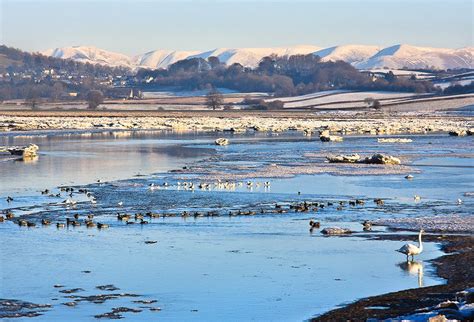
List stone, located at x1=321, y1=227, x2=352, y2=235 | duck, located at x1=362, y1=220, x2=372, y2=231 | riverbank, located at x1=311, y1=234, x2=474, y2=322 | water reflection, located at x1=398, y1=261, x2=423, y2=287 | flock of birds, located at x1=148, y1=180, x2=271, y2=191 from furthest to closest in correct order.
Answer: flock of birds, located at x1=148, y1=180, x2=271, y2=191
duck, located at x1=362, y1=220, x2=372, y2=231
stone, located at x1=321, y1=227, x2=352, y2=235
water reflection, located at x1=398, y1=261, x2=423, y2=287
riverbank, located at x1=311, y1=234, x2=474, y2=322

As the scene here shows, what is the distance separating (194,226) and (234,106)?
439 feet

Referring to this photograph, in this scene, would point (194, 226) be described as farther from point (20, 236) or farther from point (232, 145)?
point (232, 145)

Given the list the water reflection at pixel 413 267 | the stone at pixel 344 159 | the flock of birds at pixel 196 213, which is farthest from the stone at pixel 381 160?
the water reflection at pixel 413 267

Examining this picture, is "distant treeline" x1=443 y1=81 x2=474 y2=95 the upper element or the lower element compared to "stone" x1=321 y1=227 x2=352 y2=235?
upper

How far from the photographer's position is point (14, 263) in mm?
18328

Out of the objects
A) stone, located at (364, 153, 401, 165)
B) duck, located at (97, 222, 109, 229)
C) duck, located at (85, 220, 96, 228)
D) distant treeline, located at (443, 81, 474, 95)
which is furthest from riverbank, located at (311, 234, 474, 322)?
distant treeline, located at (443, 81, 474, 95)

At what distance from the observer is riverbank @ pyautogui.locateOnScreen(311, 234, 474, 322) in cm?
1409

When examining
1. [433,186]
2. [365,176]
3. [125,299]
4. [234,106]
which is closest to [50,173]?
[365,176]

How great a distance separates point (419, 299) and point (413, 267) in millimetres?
3136

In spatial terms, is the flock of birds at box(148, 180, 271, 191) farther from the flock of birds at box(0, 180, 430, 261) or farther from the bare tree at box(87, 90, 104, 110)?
the bare tree at box(87, 90, 104, 110)

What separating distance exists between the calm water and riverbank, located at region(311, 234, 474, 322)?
0.37m

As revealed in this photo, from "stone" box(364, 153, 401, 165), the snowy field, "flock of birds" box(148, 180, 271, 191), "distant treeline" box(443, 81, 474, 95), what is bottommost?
"flock of birds" box(148, 180, 271, 191)

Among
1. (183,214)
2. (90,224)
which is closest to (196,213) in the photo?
(183,214)

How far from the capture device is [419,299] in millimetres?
15109
